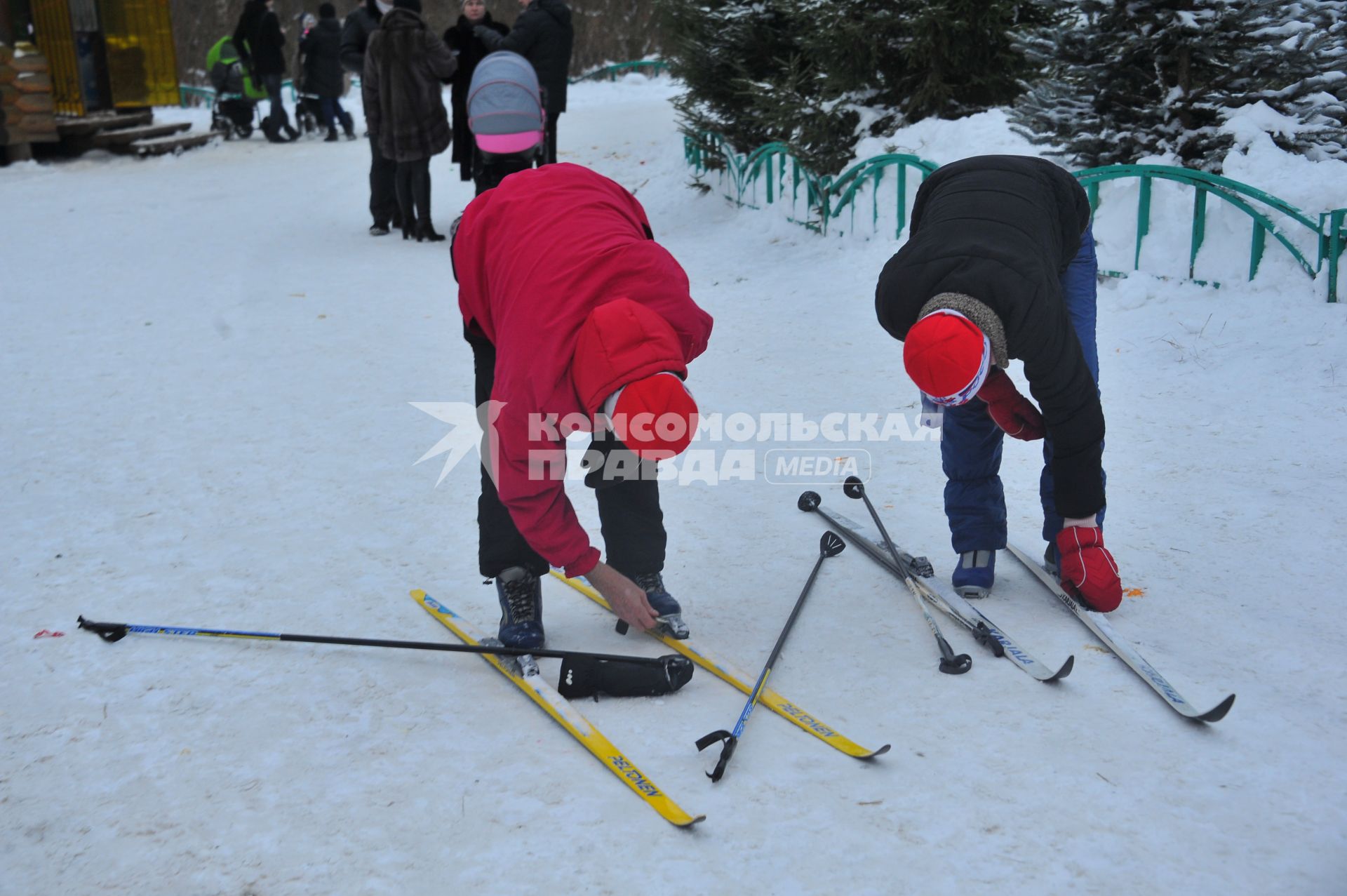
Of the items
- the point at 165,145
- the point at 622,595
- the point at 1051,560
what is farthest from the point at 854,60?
the point at 165,145

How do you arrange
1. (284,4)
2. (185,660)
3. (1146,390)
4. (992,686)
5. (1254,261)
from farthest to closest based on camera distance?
(284,4) → (1254,261) → (1146,390) → (185,660) → (992,686)

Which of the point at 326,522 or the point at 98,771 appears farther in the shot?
the point at 326,522

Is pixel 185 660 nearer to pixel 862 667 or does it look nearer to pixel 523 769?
pixel 523 769

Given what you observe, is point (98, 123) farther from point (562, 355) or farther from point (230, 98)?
point (562, 355)

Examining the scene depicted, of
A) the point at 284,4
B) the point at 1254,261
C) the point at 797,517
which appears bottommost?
the point at 797,517

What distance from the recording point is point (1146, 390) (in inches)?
201

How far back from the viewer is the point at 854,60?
8375mm

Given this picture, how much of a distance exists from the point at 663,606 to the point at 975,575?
0.92 metres

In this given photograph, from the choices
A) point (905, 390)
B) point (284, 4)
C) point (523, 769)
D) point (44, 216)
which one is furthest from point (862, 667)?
point (284, 4)

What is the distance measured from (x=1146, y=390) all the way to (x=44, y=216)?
31.6 ft

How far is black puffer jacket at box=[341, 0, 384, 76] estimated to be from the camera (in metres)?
9.05

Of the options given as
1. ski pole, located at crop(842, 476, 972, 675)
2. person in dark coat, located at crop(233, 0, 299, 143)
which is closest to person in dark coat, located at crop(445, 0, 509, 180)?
ski pole, located at crop(842, 476, 972, 675)

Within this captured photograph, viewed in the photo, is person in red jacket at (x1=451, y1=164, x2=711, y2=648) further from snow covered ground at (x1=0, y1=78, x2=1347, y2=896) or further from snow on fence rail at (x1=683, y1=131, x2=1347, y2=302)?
snow on fence rail at (x1=683, y1=131, x2=1347, y2=302)

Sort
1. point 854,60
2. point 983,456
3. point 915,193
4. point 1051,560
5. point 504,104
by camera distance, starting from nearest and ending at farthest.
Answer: point 983,456 → point 1051,560 → point 915,193 → point 504,104 → point 854,60
